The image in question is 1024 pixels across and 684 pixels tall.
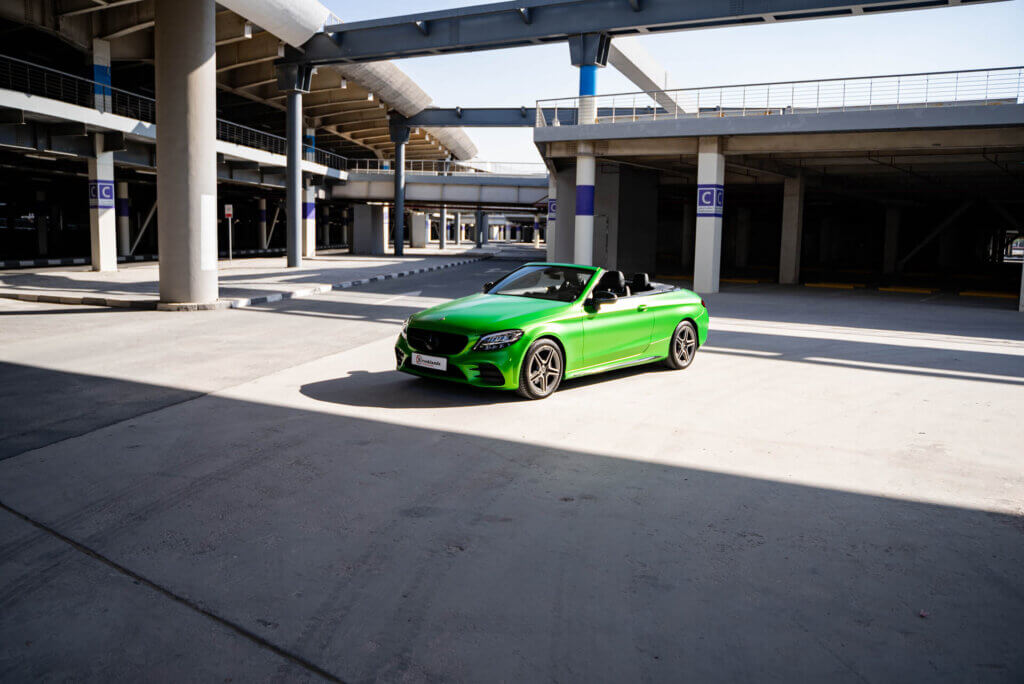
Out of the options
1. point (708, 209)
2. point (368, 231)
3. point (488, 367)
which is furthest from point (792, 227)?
point (368, 231)

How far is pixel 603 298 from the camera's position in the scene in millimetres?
8391

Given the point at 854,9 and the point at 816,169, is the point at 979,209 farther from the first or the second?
the point at 854,9

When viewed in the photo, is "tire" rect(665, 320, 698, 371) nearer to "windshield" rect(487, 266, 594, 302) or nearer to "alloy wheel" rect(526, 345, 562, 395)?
"windshield" rect(487, 266, 594, 302)

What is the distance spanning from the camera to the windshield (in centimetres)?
860

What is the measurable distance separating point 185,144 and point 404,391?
1033 centimetres

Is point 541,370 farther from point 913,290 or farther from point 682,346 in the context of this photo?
point 913,290

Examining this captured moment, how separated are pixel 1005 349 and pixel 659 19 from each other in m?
16.7

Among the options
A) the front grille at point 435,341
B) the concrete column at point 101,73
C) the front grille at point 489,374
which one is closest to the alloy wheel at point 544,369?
the front grille at point 489,374

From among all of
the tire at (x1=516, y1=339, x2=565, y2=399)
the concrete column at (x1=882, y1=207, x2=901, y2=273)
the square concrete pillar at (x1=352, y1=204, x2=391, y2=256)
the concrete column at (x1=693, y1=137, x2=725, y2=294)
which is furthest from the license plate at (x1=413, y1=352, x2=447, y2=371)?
the square concrete pillar at (x1=352, y1=204, x2=391, y2=256)

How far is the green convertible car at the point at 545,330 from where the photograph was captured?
750 centimetres

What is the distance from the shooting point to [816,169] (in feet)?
105

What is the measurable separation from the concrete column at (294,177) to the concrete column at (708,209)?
1755 centimetres

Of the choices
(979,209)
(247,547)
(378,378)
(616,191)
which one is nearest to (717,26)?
(616,191)

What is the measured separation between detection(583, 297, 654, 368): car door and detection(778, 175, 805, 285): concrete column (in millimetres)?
24703
